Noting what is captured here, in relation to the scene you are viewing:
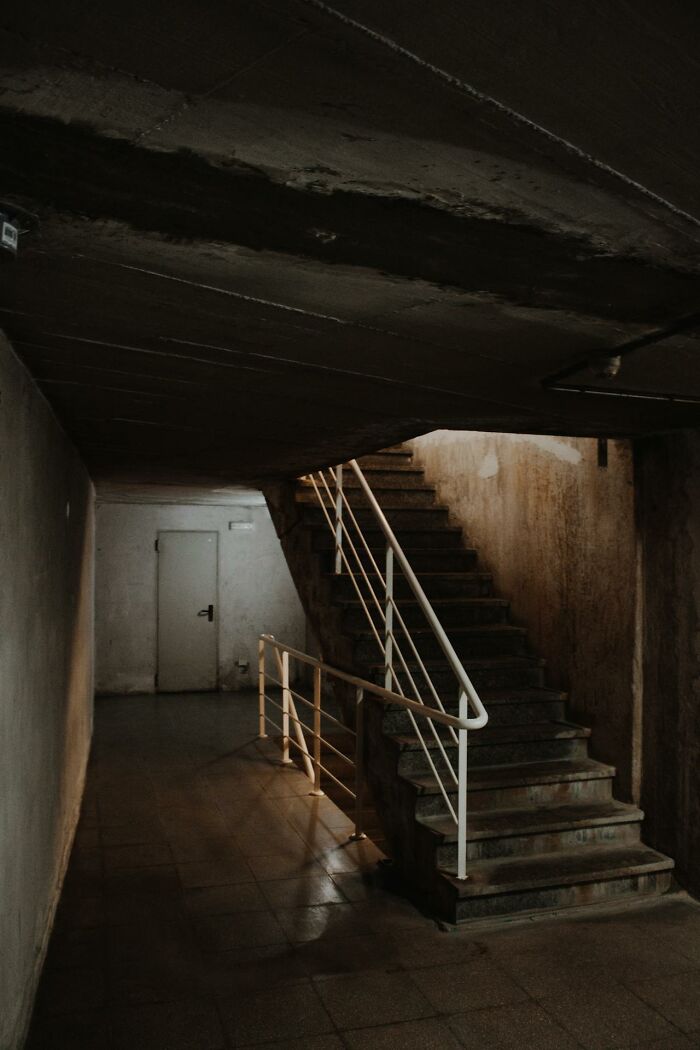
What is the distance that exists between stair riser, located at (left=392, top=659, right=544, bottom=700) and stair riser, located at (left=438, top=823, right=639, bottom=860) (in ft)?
3.78

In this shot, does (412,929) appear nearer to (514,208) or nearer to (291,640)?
(514,208)

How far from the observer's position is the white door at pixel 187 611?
34.2ft

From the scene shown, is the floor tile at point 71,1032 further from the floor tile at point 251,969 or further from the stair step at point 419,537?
the stair step at point 419,537

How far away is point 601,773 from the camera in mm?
4738

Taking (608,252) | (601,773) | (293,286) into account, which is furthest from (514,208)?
(601,773)

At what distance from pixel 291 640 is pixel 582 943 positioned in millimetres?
7501

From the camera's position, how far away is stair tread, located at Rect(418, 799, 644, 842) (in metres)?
4.23

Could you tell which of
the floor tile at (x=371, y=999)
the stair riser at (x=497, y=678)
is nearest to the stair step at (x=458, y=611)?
the stair riser at (x=497, y=678)

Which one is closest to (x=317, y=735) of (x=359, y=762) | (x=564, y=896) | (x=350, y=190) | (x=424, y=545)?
(x=359, y=762)

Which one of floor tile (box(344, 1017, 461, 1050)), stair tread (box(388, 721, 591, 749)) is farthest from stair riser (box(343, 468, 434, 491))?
floor tile (box(344, 1017, 461, 1050))

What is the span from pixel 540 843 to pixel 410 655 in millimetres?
Answer: 1539

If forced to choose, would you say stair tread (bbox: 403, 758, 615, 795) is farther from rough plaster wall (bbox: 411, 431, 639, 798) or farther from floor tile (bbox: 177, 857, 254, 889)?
floor tile (bbox: 177, 857, 254, 889)

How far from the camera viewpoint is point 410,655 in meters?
5.51

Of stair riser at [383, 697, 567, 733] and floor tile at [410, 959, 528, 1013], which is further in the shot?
stair riser at [383, 697, 567, 733]
